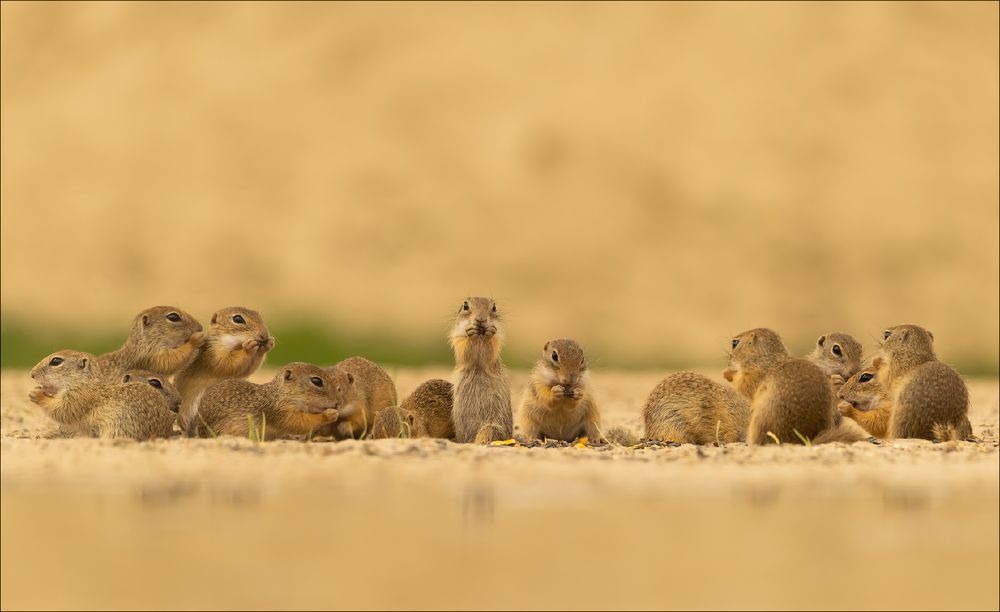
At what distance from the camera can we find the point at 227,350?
9414 millimetres

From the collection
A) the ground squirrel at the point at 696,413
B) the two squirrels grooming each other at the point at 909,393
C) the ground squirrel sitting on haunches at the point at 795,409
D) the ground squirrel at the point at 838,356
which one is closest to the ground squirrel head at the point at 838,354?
the ground squirrel at the point at 838,356

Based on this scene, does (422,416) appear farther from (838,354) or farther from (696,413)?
(838,354)

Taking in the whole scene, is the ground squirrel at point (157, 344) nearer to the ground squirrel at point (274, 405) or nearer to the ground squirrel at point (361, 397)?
the ground squirrel at point (274, 405)

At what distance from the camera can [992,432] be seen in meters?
10.5

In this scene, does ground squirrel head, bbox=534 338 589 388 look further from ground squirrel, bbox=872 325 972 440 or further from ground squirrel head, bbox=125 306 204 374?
ground squirrel head, bbox=125 306 204 374

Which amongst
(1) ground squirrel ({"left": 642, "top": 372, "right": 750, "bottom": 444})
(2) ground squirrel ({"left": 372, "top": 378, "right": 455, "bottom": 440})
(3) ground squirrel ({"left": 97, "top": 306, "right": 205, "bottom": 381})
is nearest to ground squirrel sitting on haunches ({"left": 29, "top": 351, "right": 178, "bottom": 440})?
(3) ground squirrel ({"left": 97, "top": 306, "right": 205, "bottom": 381})

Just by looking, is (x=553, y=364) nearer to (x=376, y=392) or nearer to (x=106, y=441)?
(x=376, y=392)

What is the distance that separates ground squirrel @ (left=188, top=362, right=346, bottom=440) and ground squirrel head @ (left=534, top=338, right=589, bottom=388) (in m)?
1.57

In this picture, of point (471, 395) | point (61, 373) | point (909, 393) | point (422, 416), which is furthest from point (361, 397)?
point (909, 393)

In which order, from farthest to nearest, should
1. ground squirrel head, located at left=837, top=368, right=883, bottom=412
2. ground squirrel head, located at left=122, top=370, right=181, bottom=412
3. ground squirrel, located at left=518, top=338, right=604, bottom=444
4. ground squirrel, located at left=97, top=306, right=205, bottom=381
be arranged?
A: ground squirrel head, located at left=837, top=368, right=883, bottom=412, ground squirrel, located at left=97, top=306, right=205, bottom=381, ground squirrel head, located at left=122, top=370, right=181, bottom=412, ground squirrel, located at left=518, top=338, right=604, bottom=444

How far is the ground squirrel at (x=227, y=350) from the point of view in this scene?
941cm

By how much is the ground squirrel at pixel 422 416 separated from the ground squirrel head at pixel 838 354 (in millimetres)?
3162

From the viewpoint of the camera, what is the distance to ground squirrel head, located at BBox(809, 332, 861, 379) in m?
9.97

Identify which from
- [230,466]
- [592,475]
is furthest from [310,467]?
[592,475]
